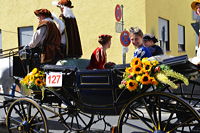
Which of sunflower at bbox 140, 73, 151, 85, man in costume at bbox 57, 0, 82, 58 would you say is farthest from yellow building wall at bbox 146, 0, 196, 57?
sunflower at bbox 140, 73, 151, 85

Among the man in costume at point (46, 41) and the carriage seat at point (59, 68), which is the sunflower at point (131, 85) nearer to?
the carriage seat at point (59, 68)

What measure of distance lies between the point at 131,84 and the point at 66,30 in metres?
2.07

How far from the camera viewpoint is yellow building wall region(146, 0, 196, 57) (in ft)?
37.3

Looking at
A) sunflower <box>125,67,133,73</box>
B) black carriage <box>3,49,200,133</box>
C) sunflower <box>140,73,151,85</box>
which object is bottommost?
black carriage <box>3,49,200,133</box>

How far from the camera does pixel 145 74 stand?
9.75 feet

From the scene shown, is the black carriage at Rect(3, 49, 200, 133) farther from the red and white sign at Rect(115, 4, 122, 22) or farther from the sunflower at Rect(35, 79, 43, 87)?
the red and white sign at Rect(115, 4, 122, 22)

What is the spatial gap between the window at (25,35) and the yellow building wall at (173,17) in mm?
5562

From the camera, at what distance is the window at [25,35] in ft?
43.8

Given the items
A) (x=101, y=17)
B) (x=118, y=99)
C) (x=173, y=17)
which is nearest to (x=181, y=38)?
(x=173, y=17)

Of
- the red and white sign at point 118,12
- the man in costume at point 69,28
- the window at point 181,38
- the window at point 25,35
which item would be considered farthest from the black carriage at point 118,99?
the window at point 181,38

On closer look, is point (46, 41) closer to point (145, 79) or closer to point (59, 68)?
point (59, 68)

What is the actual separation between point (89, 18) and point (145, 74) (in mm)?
9279

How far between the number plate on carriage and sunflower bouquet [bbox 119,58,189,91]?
1.04 meters

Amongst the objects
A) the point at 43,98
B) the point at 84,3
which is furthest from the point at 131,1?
the point at 43,98
